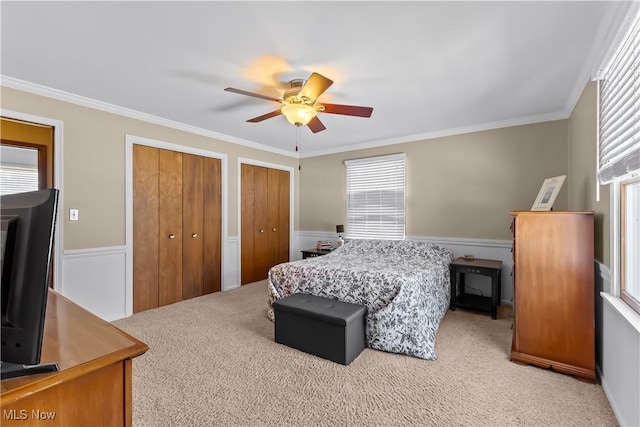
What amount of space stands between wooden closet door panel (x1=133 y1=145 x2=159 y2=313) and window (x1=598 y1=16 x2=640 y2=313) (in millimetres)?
4339

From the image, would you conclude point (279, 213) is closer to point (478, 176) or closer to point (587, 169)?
point (478, 176)

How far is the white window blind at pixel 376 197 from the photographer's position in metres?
4.68

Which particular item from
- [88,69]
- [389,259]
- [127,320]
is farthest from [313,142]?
[127,320]

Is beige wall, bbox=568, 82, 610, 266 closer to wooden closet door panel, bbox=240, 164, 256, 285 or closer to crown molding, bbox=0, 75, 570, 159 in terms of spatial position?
crown molding, bbox=0, 75, 570, 159

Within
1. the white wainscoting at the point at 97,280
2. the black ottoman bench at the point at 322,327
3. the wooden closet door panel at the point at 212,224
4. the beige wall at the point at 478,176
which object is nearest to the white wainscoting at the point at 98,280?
A: the white wainscoting at the point at 97,280

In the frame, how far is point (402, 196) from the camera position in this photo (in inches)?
183

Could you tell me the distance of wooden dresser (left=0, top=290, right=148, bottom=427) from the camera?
29.4 inches

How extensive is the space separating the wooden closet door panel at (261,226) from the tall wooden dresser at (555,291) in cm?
380

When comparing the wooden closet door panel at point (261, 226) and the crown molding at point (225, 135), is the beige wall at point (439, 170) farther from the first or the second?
the wooden closet door panel at point (261, 226)

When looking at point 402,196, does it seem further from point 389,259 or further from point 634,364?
point 634,364

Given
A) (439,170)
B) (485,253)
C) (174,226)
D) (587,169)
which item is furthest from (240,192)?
(587,169)

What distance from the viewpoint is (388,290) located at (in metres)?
2.67

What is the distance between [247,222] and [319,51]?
3313 millimetres

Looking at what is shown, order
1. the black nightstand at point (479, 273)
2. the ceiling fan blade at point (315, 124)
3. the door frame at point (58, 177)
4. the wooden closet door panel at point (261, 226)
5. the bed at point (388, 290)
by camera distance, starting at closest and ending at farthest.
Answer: the bed at point (388, 290), the door frame at point (58, 177), the ceiling fan blade at point (315, 124), the black nightstand at point (479, 273), the wooden closet door panel at point (261, 226)
